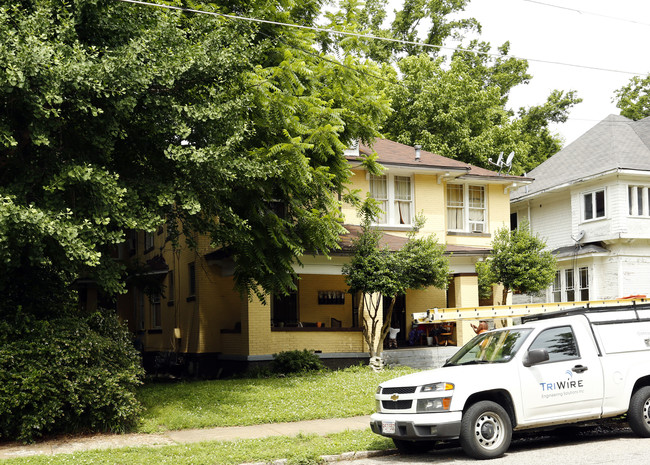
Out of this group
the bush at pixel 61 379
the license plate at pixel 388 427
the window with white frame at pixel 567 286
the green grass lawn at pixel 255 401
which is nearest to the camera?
the license plate at pixel 388 427

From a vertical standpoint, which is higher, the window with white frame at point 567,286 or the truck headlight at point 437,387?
the window with white frame at point 567,286

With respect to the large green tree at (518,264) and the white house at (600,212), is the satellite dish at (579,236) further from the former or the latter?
the large green tree at (518,264)

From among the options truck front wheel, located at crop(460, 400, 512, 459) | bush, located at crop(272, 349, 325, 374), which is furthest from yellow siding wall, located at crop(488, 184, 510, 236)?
truck front wheel, located at crop(460, 400, 512, 459)

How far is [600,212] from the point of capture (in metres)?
29.8

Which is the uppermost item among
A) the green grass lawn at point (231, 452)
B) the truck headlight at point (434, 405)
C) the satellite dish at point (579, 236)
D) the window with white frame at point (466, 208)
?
the window with white frame at point (466, 208)

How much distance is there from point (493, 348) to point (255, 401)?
582cm

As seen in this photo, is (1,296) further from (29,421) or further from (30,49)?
(30,49)

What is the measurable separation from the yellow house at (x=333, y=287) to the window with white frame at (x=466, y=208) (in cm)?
4

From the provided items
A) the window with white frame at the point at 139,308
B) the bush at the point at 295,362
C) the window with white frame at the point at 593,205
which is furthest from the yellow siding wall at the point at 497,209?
the window with white frame at the point at 139,308

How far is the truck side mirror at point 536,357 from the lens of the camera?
970cm

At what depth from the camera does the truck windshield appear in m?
10.1

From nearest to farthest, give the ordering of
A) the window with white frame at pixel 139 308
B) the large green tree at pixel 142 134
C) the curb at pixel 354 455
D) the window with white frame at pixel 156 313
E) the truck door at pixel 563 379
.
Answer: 1. the truck door at pixel 563 379
2. the curb at pixel 354 455
3. the large green tree at pixel 142 134
4. the window with white frame at pixel 156 313
5. the window with white frame at pixel 139 308

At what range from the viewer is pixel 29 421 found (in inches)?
433

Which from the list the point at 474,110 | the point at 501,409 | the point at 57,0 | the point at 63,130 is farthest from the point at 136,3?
the point at 474,110
